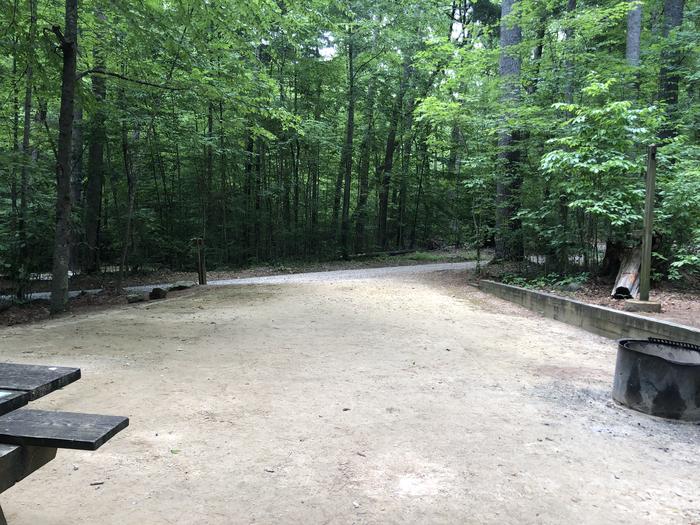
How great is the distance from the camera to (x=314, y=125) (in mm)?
15305

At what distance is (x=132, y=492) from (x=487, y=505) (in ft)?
5.64

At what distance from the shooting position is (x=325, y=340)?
18.7ft

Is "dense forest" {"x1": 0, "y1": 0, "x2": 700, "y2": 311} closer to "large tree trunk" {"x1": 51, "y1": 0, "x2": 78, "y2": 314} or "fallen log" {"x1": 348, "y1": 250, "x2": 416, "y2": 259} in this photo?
"large tree trunk" {"x1": 51, "y1": 0, "x2": 78, "y2": 314}

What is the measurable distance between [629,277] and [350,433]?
20.6ft

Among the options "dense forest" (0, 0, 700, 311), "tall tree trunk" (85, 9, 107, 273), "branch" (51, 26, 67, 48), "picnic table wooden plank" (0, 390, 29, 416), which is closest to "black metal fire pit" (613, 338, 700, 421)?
"picnic table wooden plank" (0, 390, 29, 416)

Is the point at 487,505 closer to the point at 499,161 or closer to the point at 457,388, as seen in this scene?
the point at 457,388

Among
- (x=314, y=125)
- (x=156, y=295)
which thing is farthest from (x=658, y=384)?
(x=314, y=125)

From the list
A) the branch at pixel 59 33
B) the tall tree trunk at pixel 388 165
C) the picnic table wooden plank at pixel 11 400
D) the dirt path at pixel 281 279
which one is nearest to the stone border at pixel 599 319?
the dirt path at pixel 281 279

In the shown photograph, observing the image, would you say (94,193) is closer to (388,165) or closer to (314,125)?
(314,125)

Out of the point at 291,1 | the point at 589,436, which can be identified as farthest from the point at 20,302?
the point at 589,436

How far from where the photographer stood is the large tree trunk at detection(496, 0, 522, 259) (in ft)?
32.7

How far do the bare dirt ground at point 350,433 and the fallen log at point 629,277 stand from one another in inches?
63.4

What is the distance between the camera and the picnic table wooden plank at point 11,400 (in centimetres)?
168

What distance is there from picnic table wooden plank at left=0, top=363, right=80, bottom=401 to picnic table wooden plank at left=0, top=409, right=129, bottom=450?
89 mm
